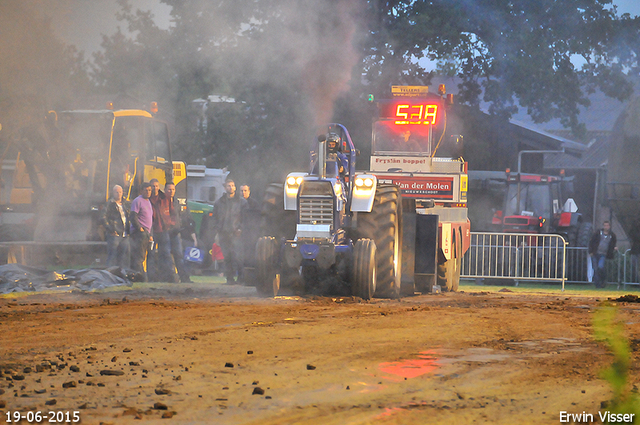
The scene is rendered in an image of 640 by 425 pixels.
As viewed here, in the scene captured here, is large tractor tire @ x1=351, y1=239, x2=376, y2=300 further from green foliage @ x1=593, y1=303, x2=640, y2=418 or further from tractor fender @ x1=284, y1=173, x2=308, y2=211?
green foliage @ x1=593, y1=303, x2=640, y2=418

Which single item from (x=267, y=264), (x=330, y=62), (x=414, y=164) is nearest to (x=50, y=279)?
(x=267, y=264)

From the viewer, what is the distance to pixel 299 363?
5.53 m

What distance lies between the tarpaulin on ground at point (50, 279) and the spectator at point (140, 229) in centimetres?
138

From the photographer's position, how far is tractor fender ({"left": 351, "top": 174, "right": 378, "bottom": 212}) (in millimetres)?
10086

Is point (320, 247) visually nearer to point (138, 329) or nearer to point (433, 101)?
point (138, 329)

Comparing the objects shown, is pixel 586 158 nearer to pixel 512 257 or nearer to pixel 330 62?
pixel 512 257

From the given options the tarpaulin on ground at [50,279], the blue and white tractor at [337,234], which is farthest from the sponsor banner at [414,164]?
the tarpaulin on ground at [50,279]

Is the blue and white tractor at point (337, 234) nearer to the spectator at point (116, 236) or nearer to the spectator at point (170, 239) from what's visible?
the spectator at point (116, 236)

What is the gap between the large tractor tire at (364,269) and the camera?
9.67 meters

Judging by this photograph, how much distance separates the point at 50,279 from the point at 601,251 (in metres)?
12.7

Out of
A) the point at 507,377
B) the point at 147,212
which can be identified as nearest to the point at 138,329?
the point at 507,377

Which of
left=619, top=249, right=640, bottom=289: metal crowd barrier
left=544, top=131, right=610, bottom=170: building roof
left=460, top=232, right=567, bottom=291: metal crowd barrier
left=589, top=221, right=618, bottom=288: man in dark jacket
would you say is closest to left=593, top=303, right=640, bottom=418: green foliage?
left=460, top=232, right=567, bottom=291: metal crowd barrier

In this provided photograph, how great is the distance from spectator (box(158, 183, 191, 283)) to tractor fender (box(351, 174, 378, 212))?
4.74 m

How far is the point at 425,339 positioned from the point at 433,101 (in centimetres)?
881
